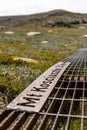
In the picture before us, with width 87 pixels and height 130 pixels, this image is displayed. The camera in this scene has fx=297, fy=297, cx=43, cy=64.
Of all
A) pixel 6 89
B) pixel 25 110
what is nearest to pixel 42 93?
pixel 25 110

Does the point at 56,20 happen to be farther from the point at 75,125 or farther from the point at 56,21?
the point at 75,125

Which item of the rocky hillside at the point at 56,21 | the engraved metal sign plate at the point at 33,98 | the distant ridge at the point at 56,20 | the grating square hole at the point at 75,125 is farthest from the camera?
the distant ridge at the point at 56,20

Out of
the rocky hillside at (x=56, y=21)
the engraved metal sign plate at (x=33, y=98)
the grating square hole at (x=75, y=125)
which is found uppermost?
the engraved metal sign plate at (x=33, y=98)

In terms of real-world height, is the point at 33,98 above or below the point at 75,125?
above

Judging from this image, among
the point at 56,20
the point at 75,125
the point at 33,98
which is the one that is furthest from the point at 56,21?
the point at 33,98

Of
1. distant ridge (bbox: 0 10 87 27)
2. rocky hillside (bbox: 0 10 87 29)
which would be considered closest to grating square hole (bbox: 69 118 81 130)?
rocky hillside (bbox: 0 10 87 29)

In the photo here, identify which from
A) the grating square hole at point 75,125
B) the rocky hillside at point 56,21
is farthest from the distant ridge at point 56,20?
the grating square hole at point 75,125

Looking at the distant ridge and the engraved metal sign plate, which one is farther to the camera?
the distant ridge

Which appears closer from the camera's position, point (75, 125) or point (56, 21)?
point (75, 125)

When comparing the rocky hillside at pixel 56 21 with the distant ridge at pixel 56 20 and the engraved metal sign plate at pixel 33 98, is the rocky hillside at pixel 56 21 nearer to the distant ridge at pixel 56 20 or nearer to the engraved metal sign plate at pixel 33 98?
the distant ridge at pixel 56 20

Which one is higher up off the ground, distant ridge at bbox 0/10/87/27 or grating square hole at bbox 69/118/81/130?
grating square hole at bbox 69/118/81/130

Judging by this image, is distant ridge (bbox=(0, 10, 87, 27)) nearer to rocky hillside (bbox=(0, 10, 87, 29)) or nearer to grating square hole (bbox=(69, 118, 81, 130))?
rocky hillside (bbox=(0, 10, 87, 29))

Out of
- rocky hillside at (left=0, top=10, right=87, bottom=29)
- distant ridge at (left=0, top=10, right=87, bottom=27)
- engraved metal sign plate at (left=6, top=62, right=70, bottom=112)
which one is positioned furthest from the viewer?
distant ridge at (left=0, top=10, right=87, bottom=27)

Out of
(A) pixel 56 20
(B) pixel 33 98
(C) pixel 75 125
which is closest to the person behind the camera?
(B) pixel 33 98
